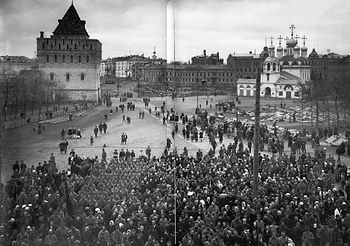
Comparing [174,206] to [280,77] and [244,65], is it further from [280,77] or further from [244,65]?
[244,65]

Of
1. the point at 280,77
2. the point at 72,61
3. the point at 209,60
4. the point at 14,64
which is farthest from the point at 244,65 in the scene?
the point at 14,64

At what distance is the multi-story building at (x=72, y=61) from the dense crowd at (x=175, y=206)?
6933 millimetres

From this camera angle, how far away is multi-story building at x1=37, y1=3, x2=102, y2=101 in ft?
56.1

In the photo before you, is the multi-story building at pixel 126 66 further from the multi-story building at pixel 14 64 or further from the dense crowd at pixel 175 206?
the dense crowd at pixel 175 206

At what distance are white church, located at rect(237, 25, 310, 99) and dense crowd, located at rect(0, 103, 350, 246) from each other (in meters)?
28.1

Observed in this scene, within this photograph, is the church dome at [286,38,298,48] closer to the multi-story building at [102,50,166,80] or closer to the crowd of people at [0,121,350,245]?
the multi-story building at [102,50,166,80]

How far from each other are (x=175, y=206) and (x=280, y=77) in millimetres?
34826

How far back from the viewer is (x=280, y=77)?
1614 inches

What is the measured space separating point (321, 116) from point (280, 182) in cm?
1635

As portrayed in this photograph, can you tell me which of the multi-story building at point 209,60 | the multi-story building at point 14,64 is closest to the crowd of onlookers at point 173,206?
the multi-story building at point 14,64

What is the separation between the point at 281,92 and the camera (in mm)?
39781

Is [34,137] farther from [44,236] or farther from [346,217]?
[346,217]

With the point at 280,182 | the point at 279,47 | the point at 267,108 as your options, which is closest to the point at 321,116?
the point at 267,108

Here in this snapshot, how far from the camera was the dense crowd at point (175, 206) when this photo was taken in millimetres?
6574
